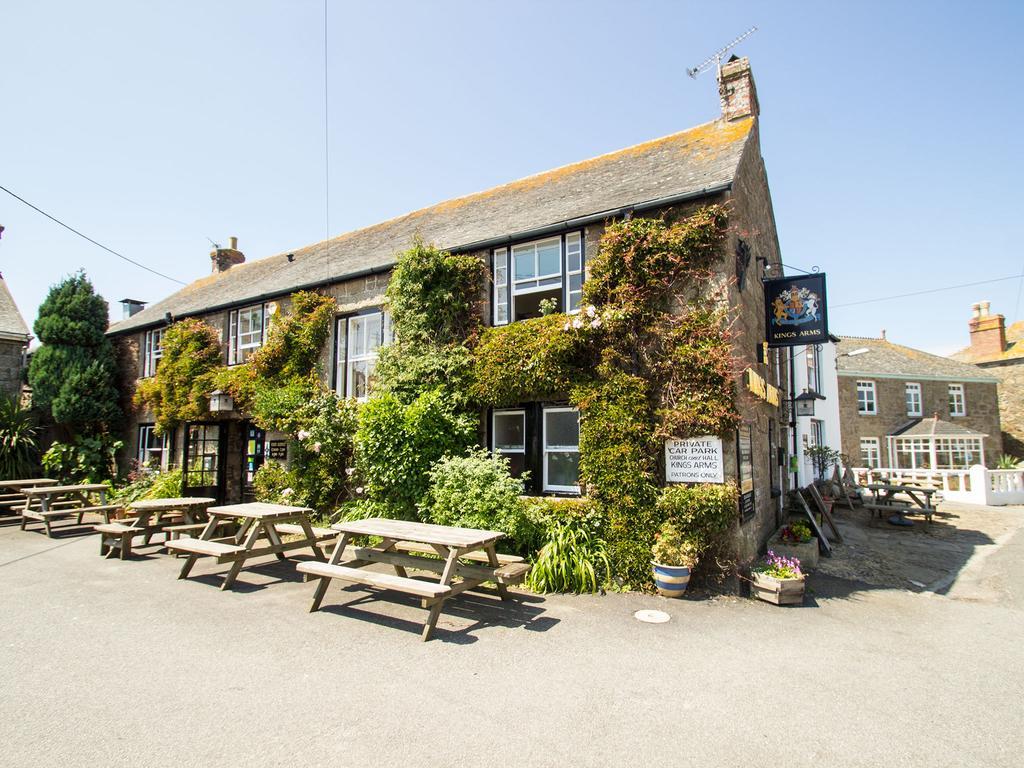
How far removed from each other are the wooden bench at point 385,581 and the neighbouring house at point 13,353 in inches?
695

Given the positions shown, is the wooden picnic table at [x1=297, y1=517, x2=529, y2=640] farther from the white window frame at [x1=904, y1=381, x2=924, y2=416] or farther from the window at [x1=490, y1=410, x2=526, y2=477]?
the white window frame at [x1=904, y1=381, x2=924, y2=416]

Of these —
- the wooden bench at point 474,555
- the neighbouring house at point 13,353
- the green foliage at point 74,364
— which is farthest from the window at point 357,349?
the neighbouring house at point 13,353

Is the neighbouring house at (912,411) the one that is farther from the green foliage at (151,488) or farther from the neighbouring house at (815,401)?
the green foliage at (151,488)

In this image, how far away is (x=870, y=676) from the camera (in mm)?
5066

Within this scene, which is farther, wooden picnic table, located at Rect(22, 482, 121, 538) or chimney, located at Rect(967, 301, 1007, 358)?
chimney, located at Rect(967, 301, 1007, 358)

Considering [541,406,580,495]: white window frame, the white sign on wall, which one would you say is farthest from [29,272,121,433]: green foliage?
the white sign on wall

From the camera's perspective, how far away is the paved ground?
12.3 feet

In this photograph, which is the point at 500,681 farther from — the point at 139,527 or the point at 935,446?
the point at 935,446

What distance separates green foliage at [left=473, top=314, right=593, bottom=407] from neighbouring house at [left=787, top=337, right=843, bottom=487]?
8.97m


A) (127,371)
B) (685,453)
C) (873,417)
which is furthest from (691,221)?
(873,417)

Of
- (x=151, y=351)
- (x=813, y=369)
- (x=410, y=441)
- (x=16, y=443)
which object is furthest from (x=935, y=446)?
(x=16, y=443)

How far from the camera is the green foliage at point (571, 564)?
762 cm

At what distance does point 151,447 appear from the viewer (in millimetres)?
16641

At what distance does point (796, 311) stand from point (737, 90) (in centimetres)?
492
